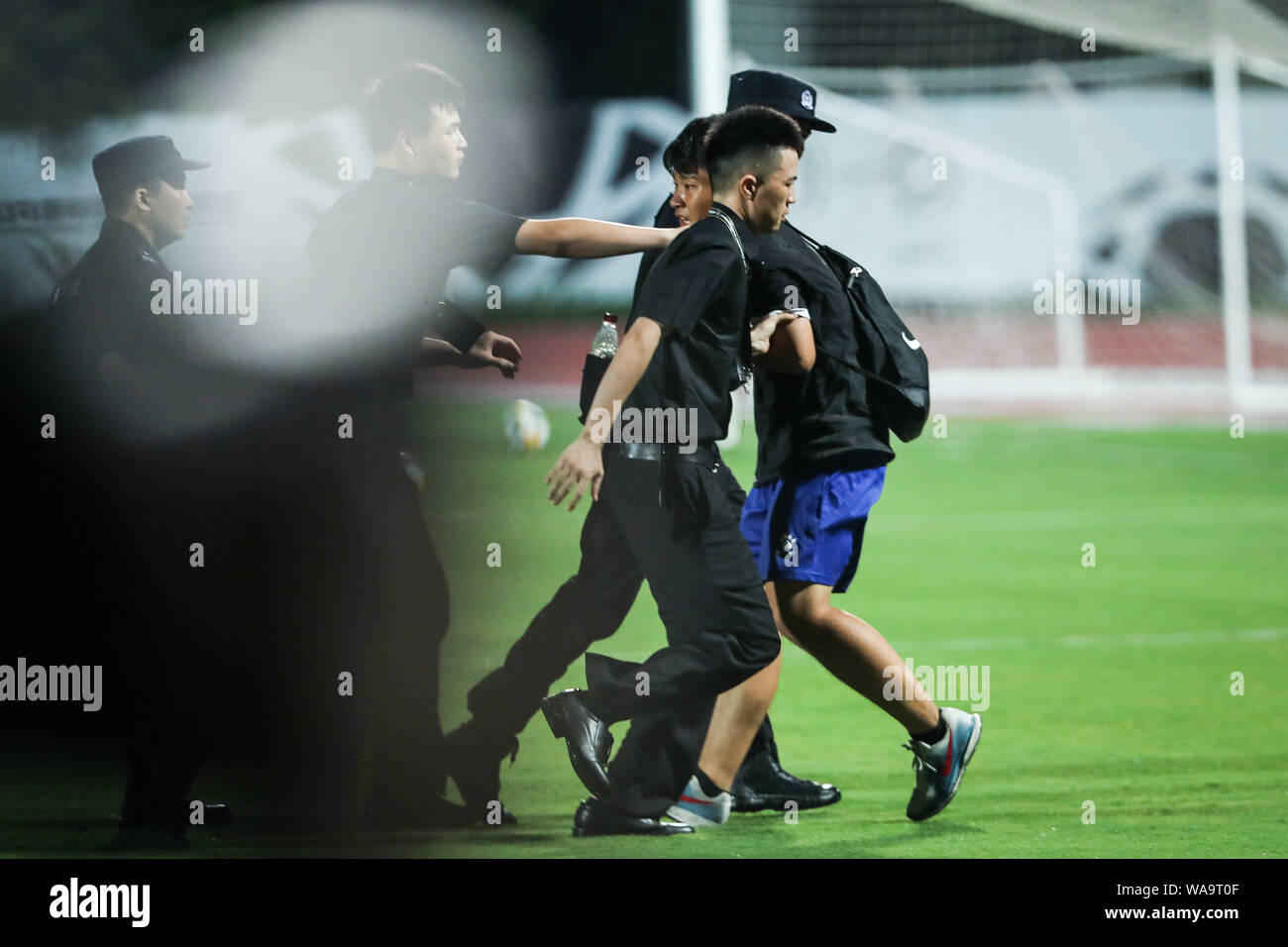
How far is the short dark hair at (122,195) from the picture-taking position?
177 inches

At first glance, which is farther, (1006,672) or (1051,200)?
(1051,200)

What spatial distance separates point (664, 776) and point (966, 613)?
4.13 m

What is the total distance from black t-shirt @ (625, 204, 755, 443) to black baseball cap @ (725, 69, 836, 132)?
627mm

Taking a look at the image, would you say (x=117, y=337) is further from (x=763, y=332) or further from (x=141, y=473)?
(x=763, y=332)

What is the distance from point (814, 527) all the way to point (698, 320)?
77cm

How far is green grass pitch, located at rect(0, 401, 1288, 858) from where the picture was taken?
4.66 meters

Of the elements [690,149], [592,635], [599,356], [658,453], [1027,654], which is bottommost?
[592,635]

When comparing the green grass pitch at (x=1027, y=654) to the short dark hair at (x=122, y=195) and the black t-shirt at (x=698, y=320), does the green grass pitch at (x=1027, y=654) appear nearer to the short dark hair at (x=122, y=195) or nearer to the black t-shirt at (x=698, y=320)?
the black t-shirt at (x=698, y=320)

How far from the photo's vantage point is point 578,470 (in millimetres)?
4141

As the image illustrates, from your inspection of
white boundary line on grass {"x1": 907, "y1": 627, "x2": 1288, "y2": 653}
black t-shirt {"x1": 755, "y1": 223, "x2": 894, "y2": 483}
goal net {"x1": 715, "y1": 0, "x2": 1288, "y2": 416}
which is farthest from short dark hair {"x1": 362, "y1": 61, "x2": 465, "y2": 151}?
goal net {"x1": 715, "y1": 0, "x2": 1288, "y2": 416}

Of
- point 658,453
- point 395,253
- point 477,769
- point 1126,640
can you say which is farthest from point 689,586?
point 1126,640

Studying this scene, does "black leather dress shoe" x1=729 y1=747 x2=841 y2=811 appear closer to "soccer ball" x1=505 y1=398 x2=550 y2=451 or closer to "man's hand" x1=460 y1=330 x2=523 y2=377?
"man's hand" x1=460 y1=330 x2=523 y2=377

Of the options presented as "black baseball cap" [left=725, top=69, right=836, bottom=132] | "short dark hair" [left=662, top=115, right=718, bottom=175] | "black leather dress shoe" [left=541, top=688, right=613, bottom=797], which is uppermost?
"black baseball cap" [left=725, top=69, right=836, bottom=132]

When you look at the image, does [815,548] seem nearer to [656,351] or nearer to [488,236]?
[656,351]
